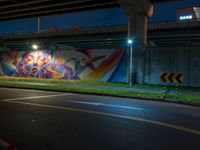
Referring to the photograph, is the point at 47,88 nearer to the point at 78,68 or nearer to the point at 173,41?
the point at 78,68

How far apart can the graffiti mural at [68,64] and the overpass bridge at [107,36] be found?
2460 cm

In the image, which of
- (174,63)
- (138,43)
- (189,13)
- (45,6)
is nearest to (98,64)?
(138,43)

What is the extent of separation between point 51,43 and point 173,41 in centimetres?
2985

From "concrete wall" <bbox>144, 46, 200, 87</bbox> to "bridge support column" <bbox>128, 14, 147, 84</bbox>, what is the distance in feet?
1.79

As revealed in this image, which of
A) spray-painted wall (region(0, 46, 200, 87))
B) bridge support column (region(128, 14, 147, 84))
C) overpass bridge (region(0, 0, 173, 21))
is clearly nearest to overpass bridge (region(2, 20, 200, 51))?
overpass bridge (region(0, 0, 173, 21))

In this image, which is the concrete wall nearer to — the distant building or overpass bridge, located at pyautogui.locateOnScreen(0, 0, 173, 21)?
overpass bridge, located at pyautogui.locateOnScreen(0, 0, 173, 21)

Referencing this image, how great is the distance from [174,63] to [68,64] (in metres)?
12.6

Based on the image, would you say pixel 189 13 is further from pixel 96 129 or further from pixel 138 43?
pixel 96 129

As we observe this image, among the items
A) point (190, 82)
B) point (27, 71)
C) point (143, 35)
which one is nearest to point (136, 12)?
point (143, 35)

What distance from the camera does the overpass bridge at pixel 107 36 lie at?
5338 centimetres

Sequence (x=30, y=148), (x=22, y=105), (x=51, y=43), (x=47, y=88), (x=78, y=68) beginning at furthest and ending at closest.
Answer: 1. (x=51, y=43)
2. (x=78, y=68)
3. (x=47, y=88)
4. (x=22, y=105)
5. (x=30, y=148)

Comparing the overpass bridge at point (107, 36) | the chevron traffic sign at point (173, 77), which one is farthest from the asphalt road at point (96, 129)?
the overpass bridge at point (107, 36)

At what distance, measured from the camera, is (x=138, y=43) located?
93.0 feet

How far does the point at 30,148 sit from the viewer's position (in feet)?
19.4
